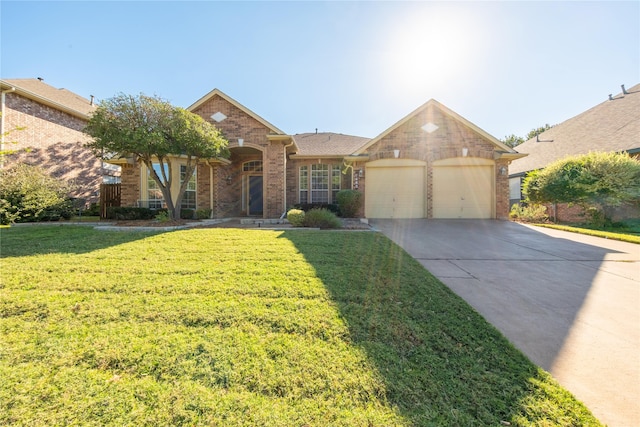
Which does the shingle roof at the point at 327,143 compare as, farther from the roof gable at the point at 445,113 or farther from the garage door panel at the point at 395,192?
the garage door panel at the point at 395,192

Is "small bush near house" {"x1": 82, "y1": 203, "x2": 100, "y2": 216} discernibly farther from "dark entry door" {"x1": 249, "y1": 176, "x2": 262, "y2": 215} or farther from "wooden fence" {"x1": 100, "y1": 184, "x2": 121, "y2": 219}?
"dark entry door" {"x1": 249, "y1": 176, "x2": 262, "y2": 215}

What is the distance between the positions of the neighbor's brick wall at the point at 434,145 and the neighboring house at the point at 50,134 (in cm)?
1417

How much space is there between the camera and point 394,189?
1216 centimetres

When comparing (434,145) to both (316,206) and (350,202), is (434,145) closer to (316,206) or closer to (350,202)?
(350,202)

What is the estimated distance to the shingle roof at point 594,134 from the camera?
12.7 m

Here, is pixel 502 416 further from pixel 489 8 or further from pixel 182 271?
pixel 489 8

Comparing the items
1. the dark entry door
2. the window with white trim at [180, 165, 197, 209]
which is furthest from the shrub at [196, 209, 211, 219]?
the dark entry door

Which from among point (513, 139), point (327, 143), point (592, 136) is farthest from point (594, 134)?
point (513, 139)

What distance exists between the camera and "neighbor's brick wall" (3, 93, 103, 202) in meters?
12.1

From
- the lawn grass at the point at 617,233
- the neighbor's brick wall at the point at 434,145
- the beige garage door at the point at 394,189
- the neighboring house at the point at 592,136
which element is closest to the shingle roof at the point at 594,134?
the neighboring house at the point at 592,136

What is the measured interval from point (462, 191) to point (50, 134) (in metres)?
22.1

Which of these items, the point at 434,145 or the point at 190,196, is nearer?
the point at 434,145

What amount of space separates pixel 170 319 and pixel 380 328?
224 cm

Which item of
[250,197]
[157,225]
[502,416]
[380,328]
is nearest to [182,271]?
[380,328]
